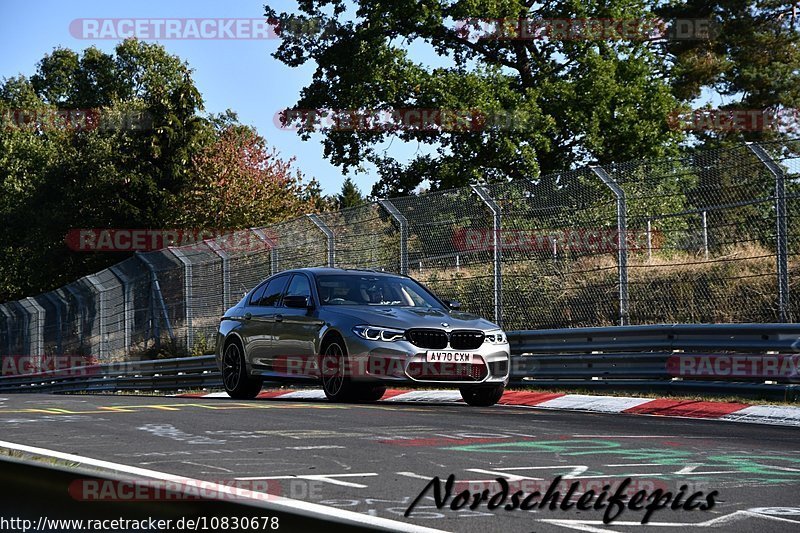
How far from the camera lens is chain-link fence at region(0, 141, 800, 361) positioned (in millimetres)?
12969

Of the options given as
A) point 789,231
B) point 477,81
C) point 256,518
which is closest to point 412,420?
point 789,231

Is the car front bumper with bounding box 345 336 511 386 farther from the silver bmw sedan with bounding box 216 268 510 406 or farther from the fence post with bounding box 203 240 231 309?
the fence post with bounding box 203 240 231 309

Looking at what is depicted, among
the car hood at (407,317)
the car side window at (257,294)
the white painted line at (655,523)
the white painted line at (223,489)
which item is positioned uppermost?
the car side window at (257,294)

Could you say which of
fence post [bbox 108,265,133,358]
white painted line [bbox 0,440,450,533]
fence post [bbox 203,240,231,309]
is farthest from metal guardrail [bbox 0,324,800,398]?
fence post [bbox 108,265,133,358]

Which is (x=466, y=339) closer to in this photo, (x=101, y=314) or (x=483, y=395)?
(x=483, y=395)

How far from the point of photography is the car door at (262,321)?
14516 millimetres

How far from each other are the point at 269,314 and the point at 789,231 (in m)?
6.13

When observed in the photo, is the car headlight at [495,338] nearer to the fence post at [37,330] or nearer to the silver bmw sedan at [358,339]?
the silver bmw sedan at [358,339]

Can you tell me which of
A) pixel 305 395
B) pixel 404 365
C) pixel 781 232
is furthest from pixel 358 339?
pixel 781 232

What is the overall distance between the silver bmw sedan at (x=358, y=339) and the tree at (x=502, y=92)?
1908 cm

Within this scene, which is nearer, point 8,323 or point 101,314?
point 101,314

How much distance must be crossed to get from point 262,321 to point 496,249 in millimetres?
3391

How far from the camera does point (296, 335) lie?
1380cm

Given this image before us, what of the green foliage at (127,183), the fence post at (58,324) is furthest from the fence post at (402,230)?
the green foliage at (127,183)
